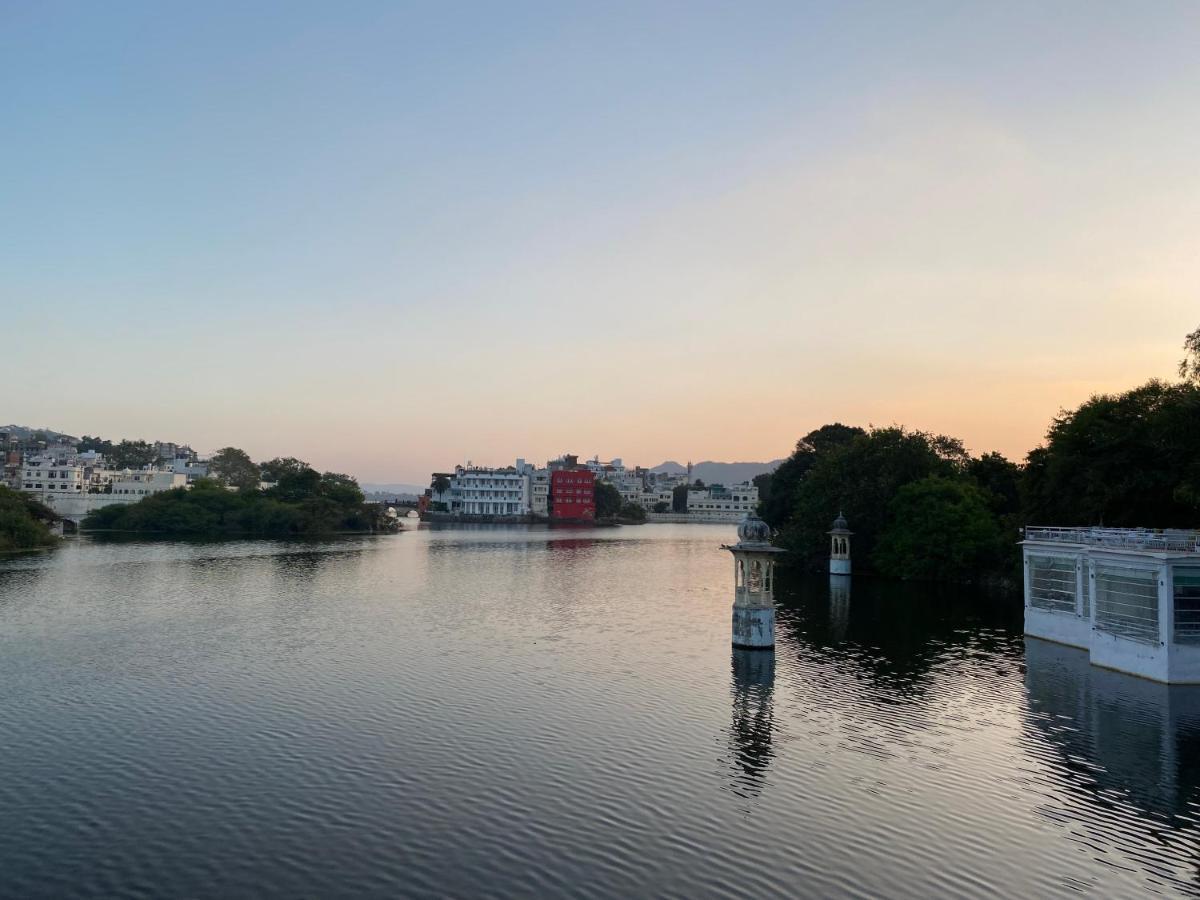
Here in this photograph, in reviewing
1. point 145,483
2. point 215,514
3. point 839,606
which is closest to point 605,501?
point 145,483

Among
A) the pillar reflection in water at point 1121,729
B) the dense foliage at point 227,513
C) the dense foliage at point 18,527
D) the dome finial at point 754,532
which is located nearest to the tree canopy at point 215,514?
the dense foliage at point 227,513

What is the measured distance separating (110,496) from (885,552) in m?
121

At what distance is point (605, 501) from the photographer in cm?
19512

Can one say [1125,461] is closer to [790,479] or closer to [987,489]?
[987,489]

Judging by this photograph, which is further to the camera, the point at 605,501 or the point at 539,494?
the point at 605,501

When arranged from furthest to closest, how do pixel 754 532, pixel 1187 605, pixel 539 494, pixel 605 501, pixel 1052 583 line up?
pixel 605 501
pixel 539 494
pixel 1052 583
pixel 754 532
pixel 1187 605

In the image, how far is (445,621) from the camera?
43.0 meters

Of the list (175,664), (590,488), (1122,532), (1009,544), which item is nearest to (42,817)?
(175,664)

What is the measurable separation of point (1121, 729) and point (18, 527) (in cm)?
8888

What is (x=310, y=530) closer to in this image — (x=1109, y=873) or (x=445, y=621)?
(x=445, y=621)

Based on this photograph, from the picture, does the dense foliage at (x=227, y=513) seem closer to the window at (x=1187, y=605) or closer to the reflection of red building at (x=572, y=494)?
the reflection of red building at (x=572, y=494)

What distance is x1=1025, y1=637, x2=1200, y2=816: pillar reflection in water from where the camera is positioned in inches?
754

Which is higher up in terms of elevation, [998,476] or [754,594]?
[998,476]

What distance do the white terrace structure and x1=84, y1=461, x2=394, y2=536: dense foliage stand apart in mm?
100329
